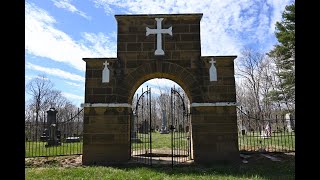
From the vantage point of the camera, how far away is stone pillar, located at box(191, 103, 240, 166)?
11227 mm

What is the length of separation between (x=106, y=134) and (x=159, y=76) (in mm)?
3304

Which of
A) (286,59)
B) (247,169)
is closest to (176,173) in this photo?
(247,169)

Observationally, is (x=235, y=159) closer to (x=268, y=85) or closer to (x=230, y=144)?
(x=230, y=144)

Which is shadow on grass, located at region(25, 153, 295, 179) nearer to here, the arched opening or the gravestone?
the arched opening

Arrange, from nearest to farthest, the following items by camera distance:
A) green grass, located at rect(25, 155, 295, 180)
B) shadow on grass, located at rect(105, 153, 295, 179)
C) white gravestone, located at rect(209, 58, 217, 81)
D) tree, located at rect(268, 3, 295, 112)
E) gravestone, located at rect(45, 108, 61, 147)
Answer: green grass, located at rect(25, 155, 295, 180) < shadow on grass, located at rect(105, 153, 295, 179) < white gravestone, located at rect(209, 58, 217, 81) < gravestone, located at rect(45, 108, 61, 147) < tree, located at rect(268, 3, 295, 112)

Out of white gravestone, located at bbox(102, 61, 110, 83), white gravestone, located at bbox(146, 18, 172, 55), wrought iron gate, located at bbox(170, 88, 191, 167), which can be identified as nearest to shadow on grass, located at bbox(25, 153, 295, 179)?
wrought iron gate, located at bbox(170, 88, 191, 167)

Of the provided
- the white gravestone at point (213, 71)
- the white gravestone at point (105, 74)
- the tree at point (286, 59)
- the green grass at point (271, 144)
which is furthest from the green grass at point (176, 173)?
the tree at point (286, 59)

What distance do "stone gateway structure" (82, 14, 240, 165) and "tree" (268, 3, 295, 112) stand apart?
52.6 ft

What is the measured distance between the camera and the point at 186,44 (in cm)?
1205

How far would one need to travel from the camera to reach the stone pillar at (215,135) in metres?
11.2

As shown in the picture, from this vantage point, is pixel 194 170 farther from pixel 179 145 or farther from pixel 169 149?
pixel 179 145
